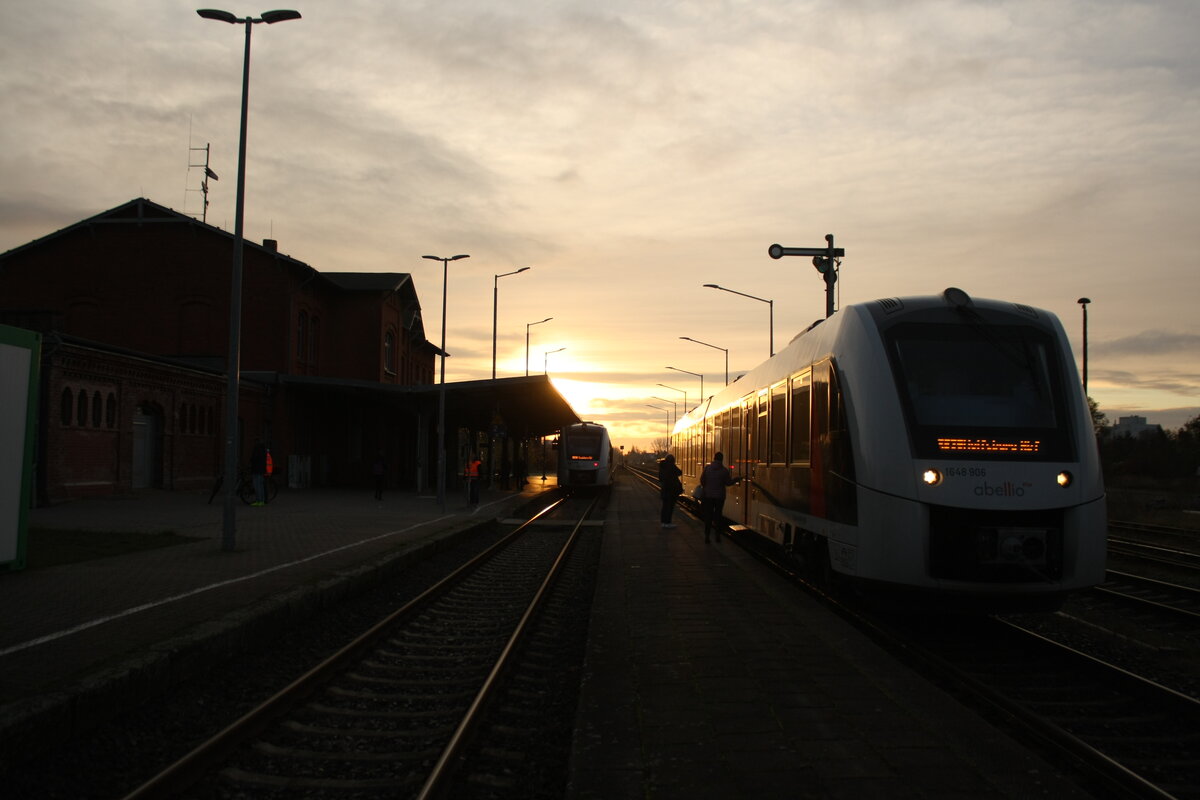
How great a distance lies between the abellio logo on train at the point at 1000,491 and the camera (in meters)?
8.37

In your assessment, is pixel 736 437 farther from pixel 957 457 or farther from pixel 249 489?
pixel 249 489

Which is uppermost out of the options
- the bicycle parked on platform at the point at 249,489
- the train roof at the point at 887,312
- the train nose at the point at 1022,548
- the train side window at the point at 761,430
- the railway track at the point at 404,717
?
the train roof at the point at 887,312

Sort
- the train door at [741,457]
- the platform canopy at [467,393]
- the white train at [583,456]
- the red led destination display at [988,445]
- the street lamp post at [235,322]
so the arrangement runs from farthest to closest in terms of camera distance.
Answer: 1. the white train at [583,456]
2. the platform canopy at [467,393]
3. the train door at [741,457]
4. the street lamp post at [235,322]
5. the red led destination display at [988,445]

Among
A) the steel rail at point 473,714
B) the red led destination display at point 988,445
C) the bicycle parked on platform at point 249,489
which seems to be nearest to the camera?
the steel rail at point 473,714

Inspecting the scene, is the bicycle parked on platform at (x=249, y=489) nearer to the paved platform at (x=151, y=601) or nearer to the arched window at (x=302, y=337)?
the paved platform at (x=151, y=601)

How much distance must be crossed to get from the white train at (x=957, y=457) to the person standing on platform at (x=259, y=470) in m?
18.0

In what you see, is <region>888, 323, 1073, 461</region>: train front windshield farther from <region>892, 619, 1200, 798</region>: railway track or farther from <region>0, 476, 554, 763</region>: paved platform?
<region>0, 476, 554, 763</region>: paved platform

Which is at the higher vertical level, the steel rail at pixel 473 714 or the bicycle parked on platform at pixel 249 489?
the bicycle parked on platform at pixel 249 489

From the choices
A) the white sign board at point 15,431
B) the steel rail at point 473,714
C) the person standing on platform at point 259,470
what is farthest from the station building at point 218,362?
the steel rail at point 473,714

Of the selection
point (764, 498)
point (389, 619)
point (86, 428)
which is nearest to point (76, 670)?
point (389, 619)

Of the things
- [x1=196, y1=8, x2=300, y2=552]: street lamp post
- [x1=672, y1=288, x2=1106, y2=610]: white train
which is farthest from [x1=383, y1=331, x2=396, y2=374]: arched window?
[x1=672, y1=288, x2=1106, y2=610]: white train

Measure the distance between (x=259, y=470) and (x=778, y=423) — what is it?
52.8 feet

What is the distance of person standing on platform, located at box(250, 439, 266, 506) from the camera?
2505cm

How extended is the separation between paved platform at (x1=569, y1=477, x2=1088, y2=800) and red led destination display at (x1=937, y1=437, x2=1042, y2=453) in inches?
70.2
